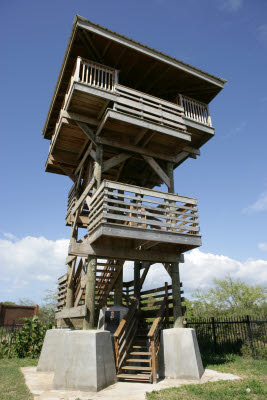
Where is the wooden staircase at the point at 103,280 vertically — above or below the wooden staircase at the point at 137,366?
above

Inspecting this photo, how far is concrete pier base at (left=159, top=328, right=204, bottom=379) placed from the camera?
905 centimetres

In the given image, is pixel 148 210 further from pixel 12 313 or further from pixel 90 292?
pixel 12 313

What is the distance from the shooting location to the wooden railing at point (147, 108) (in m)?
10.6

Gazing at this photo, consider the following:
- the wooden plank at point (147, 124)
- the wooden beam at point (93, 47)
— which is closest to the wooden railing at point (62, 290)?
the wooden plank at point (147, 124)

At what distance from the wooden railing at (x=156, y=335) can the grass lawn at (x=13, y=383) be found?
3.57 m

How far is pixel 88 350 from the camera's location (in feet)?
26.1

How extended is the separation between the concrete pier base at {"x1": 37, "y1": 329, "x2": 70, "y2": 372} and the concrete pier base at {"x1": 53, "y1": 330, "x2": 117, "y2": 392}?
335 cm

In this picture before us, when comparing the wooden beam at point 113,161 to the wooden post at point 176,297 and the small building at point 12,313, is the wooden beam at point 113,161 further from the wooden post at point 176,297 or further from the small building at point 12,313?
the small building at point 12,313

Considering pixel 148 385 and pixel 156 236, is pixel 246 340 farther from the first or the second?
pixel 156 236

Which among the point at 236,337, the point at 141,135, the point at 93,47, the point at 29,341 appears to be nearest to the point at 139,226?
the point at 141,135

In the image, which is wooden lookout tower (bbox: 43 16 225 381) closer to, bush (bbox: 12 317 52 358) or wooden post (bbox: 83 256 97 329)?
wooden post (bbox: 83 256 97 329)

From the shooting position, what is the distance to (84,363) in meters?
7.82

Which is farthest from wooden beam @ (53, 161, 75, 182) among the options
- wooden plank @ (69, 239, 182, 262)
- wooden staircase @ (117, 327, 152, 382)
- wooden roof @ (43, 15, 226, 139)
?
wooden staircase @ (117, 327, 152, 382)

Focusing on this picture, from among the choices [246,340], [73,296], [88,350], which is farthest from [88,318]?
[246,340]
